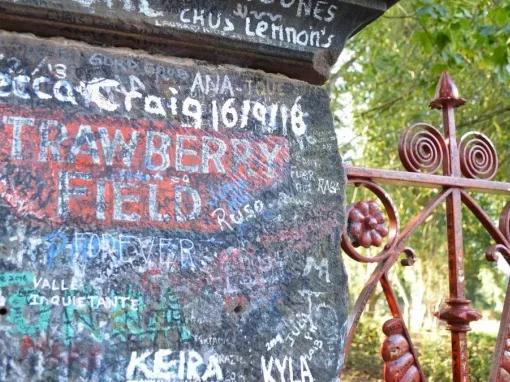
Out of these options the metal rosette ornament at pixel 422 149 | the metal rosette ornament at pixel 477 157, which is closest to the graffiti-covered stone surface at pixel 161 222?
the metal rosette ornament at pixel 422 149

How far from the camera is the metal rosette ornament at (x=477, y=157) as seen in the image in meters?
2.53

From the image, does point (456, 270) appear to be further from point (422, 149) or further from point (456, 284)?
point (422, 149)

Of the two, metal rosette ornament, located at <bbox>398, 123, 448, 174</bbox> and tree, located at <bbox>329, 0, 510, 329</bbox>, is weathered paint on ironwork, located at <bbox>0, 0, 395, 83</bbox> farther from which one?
tree, located at <bbox>329, 0, 510, 329</bbox>

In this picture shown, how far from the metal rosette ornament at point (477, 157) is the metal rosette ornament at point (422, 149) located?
0.09m

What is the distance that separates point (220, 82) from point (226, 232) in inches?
16.8

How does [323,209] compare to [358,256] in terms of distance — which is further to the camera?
[358,256]

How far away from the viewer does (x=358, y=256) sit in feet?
7.22

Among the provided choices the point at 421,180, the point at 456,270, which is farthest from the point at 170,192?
the point at 456,270

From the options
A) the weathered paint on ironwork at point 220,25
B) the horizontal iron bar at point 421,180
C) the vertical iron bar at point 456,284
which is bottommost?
the vertical iron bar at point 456,284

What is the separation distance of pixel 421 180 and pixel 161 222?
0.95 metres

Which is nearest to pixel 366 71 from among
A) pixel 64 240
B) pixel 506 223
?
pixel 506 223

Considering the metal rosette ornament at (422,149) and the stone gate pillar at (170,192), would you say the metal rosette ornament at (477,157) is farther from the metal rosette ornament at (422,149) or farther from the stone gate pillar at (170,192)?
the stone gate pillar at (170,192)

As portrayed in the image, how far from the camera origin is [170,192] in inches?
73.2

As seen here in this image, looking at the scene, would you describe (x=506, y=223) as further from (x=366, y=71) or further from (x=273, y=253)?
(x=366, y=71)
